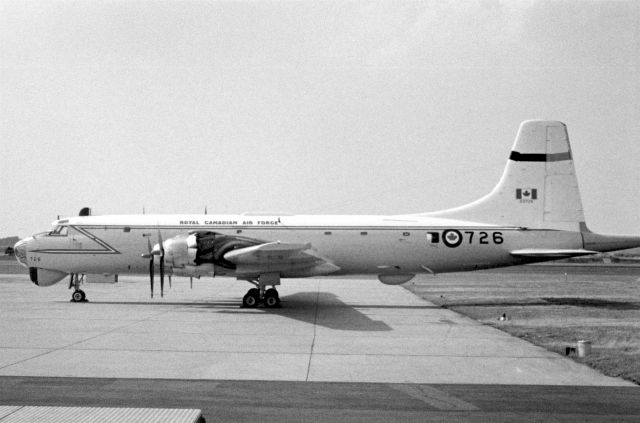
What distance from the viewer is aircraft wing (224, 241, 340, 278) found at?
18766 mm

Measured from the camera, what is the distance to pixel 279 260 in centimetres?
1991

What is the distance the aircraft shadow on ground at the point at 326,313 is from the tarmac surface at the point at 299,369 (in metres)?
0.10

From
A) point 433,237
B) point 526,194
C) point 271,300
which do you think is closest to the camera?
point 271,300

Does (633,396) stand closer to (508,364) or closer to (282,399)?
(508,364)

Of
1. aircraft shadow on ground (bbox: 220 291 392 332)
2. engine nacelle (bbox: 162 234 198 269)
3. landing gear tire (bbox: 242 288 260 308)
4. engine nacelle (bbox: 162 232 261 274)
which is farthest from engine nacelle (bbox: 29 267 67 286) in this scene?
landing gear tire (bbox: 242 288 260 308)

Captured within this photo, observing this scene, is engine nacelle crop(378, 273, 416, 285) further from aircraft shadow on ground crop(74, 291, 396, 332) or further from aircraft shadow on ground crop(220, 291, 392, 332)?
aircraft shadow on ground crop(220, 291, 392, 332)

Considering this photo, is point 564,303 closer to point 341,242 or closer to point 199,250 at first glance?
point 341,242

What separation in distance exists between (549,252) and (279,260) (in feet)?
35.0

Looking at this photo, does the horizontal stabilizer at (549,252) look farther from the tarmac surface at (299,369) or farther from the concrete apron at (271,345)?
the tarmac surface at (299,369)

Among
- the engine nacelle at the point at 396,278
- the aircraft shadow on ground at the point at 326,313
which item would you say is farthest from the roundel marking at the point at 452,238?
the aircraft shadow on ground at the point at 326,313

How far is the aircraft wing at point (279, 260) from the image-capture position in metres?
18.8

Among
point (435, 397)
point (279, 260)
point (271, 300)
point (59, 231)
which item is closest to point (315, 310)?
point (271, 300)

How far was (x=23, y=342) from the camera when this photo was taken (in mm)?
12828

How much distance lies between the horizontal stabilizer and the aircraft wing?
7.46m
